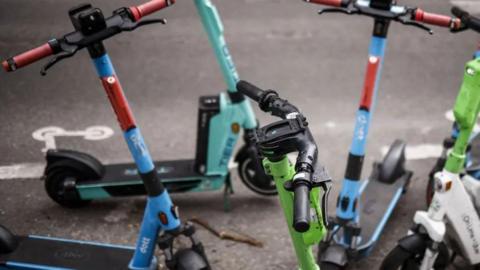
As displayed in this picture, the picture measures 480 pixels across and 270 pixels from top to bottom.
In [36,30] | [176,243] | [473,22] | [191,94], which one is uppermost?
[36,30]

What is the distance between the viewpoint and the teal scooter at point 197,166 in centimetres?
407

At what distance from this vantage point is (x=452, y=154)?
3250 mm

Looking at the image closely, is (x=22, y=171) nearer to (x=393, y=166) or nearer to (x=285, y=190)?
(x=285, y=190)

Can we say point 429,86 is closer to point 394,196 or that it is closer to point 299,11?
point 299,11

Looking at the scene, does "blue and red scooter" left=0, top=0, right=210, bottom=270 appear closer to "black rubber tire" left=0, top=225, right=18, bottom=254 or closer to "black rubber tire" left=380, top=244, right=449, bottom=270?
"black rubber tire" left=0, top=225, right=18, bottom=254

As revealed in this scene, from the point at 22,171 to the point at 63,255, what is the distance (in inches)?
28.9

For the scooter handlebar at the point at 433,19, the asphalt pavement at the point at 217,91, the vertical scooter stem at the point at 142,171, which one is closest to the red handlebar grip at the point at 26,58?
the vertical scooter stem at the point at 142,171

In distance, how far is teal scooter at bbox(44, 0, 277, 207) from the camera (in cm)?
407

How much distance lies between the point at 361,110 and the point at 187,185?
1.47 metres

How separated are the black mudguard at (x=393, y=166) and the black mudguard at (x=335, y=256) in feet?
3.22

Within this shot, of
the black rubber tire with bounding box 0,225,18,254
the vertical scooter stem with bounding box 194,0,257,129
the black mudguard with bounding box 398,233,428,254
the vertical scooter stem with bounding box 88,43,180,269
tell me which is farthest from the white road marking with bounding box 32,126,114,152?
the black mudguard with bounding box 398,233,428,254

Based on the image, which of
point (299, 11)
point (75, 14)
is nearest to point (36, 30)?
point (75, 14)

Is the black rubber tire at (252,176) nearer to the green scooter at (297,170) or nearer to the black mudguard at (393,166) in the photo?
the black mudguard at (393,166)

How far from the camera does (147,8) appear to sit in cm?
285
